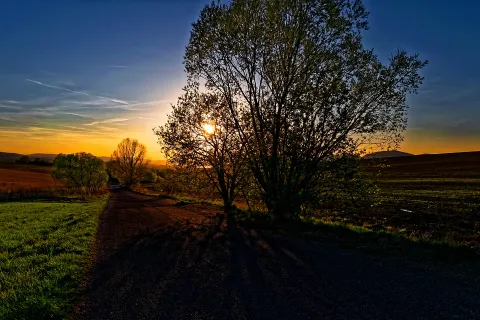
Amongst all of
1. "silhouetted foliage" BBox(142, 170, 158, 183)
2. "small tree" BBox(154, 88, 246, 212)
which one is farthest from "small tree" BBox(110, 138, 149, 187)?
"small tree" BBox(154, 88, 246, 212)

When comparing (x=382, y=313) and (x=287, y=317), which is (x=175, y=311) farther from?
(x=382, y=313)

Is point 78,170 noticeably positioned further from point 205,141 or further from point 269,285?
point 269,285

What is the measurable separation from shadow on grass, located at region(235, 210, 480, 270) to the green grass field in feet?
26.6

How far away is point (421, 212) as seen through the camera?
101ft

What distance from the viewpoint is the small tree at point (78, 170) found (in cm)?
6656

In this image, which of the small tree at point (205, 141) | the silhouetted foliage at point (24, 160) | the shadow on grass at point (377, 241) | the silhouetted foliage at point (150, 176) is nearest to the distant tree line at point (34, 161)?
the silhouetted foliage at point (24, 160)

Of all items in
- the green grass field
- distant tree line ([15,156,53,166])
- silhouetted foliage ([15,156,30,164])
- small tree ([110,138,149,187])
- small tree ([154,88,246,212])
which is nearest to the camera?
the green grass field

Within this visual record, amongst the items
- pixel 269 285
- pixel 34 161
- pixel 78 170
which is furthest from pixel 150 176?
pixel 269 285

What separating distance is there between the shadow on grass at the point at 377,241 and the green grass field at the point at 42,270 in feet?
26.6

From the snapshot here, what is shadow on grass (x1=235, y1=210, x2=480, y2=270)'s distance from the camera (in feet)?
32.6

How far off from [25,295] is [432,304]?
348 inches

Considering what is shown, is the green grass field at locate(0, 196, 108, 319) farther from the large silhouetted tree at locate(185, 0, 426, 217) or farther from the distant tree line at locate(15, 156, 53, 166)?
the distant tree line at locate(15, 156, 53, 166)

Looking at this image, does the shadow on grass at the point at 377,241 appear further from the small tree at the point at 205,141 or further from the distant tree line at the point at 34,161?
the distant tree line at the point at 34,161

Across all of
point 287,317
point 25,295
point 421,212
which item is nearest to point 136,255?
point 25,295
